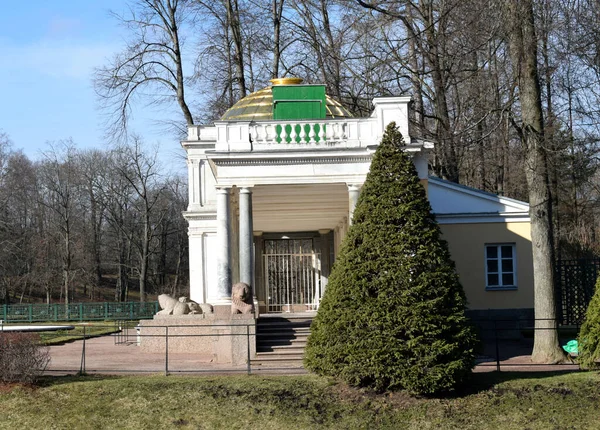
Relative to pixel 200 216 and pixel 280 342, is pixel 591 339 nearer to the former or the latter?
pixel 280 342

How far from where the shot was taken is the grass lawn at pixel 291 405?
12922mm

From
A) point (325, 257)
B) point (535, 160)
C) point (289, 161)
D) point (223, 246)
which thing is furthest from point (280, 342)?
point (325, 257)

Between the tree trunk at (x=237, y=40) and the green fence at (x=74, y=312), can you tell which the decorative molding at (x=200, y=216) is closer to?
the tree trunk at (x=237, y=40)

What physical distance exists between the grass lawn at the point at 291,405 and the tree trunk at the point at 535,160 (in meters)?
3.17

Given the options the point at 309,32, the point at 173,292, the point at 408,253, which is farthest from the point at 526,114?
the point at 173,292

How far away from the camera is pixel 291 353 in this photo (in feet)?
63.4

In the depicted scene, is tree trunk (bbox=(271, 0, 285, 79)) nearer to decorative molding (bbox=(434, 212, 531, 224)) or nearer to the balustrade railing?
decorative molding (bbox=(434, 212, 531, 224))

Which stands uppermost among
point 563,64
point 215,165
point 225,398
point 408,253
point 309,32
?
point 309,32

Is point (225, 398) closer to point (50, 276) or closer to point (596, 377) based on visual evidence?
point (596, 377)

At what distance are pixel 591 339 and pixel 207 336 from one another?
29.4 feet

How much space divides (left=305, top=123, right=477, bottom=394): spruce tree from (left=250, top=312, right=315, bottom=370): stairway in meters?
Answer: 3.46

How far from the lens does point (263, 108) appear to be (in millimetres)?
25672

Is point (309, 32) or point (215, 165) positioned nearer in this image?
point (215, 165)

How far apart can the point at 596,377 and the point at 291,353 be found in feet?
23.8
